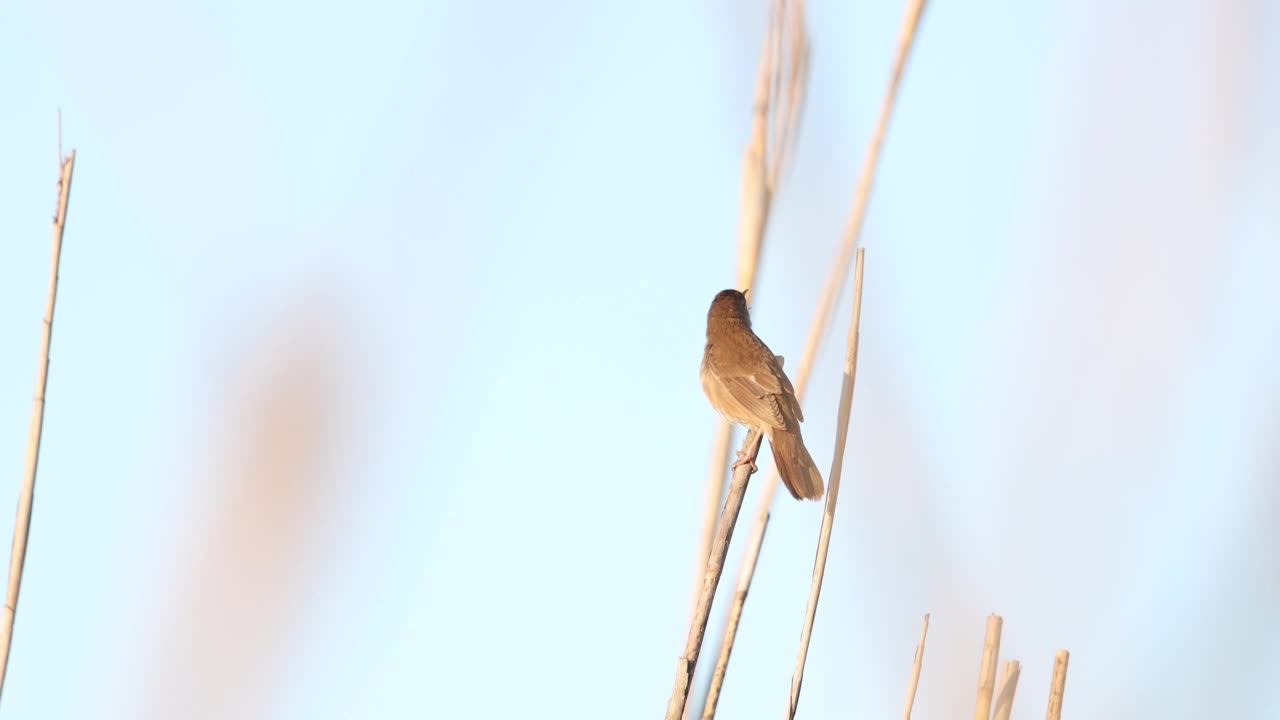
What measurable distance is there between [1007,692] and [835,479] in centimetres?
54

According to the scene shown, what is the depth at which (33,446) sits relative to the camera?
69.0 inches

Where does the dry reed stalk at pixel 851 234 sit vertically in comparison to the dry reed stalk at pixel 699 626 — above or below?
above

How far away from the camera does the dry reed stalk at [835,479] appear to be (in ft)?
6.98

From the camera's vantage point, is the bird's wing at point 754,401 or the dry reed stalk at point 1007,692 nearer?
the dry reed stalk at point 1007,692

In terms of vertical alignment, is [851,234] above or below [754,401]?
above

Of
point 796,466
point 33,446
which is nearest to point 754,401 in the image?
point 796,466

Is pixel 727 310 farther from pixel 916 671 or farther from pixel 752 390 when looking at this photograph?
pixel 916 671

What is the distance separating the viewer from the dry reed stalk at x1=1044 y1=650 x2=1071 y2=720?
7.13 ft

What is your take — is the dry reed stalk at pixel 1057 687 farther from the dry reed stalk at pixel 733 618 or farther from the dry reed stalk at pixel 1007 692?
the dry reed stalk at pixel 733 618

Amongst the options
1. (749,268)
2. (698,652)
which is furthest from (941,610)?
(749,268)

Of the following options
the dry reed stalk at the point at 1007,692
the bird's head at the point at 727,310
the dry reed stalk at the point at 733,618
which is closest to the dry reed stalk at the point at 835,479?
the dry reed stalk at the point at 733,618

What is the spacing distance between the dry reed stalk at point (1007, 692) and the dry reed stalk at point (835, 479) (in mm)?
440

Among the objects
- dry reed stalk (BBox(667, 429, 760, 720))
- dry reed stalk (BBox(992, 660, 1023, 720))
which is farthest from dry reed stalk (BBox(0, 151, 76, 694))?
dry reed stalk (BBox(992, 660, 1023, 720))

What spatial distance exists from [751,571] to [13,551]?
128 centimetres
